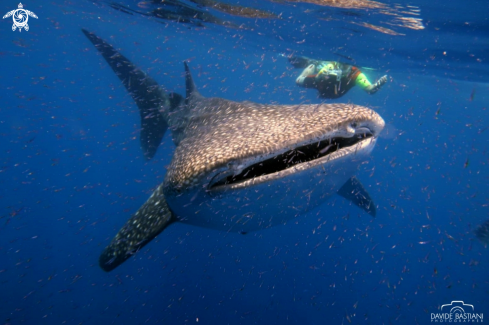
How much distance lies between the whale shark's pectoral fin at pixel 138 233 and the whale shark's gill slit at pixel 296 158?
1.52 m

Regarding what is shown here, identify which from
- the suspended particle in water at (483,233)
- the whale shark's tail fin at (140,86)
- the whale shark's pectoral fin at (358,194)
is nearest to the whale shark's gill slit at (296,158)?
the whale shark's pectoral fin at (358,194)

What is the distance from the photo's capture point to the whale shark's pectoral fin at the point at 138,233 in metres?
3.69

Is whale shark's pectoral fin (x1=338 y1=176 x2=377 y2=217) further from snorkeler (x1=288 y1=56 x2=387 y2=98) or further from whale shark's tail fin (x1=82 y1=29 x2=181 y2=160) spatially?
snorkeler (x1=288 y1=56 x2=387 y2=98)

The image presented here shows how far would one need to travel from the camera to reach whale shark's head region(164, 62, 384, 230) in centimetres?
221

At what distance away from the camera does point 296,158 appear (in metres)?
2.60

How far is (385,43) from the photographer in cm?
1588

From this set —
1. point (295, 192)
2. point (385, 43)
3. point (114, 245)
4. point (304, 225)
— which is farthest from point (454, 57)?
point (114, 245)

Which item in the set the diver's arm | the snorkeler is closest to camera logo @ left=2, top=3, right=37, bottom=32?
the diver's arm

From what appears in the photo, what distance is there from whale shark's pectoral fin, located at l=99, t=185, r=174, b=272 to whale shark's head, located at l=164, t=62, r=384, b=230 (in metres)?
0.85

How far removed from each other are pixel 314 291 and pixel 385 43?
1468 cm

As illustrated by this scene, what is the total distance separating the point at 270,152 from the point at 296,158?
0.56 meters

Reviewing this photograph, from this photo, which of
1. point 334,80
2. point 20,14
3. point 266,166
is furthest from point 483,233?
point 20,14

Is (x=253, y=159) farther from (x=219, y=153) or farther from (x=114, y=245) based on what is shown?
(x=114, y=245)

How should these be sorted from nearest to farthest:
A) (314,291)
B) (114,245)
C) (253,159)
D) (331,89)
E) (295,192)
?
(253,159), (295,192), (114,245), (331,89), (314,291)
